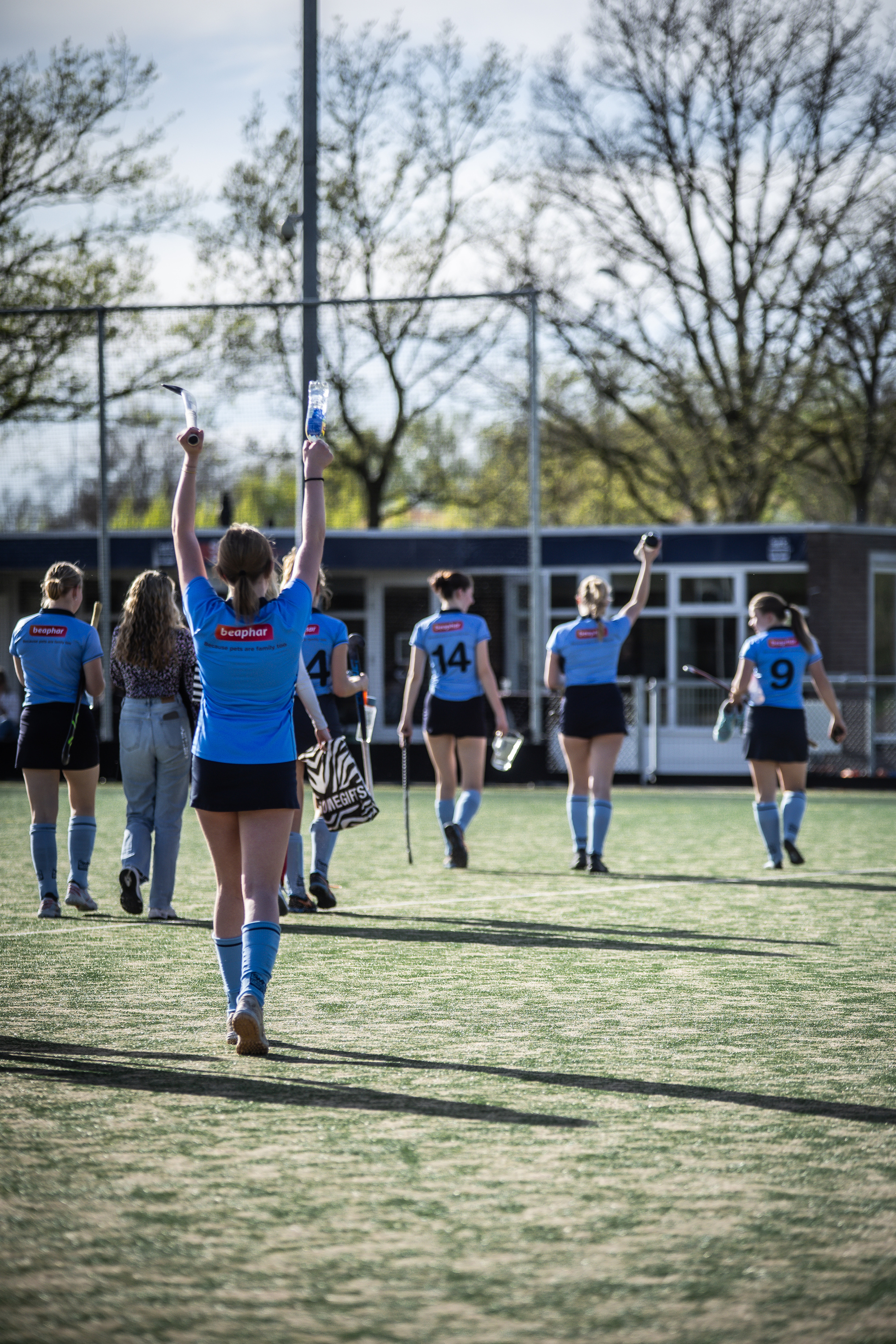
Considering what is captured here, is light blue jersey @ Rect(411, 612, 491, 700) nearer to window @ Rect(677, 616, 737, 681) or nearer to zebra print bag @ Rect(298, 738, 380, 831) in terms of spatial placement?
zebra print bag @ Rect(298, 738, 380, 831)

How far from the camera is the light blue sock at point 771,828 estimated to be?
35.5ft

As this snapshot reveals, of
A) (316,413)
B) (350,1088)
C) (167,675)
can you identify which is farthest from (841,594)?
(350,1088)

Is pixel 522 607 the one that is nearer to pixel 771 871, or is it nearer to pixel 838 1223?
pixel 771 871

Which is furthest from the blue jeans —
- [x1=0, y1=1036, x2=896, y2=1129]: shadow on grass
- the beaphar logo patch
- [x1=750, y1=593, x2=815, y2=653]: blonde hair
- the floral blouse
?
[x1=750, y1=593, x2=815, y2=653]: blonde hair

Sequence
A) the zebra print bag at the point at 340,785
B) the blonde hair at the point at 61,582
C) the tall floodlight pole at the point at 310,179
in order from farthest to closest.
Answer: the tall floodlight pole at the point at 310,179
the blonde hair at the point at 61,582
the zebra print bag at the point at 340,785

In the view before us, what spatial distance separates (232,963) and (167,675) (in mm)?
3162

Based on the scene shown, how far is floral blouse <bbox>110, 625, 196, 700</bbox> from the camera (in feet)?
27.1

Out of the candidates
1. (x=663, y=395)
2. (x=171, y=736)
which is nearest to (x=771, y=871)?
(x=171, y=736)

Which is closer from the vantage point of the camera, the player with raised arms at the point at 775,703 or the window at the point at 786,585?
the player with raised arms at the point at 775,703

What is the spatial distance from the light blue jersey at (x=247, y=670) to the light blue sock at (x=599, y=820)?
5.65 meters

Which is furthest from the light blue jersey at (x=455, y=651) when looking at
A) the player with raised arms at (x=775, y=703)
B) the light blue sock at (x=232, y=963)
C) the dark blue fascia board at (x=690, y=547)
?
the dark blue fascia board at (x=690, y=547)

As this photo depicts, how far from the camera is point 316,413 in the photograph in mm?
5203

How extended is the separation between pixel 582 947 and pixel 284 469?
13.3 m

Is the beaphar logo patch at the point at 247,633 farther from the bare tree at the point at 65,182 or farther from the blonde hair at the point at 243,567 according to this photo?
the bare tree at the point at 65,182
